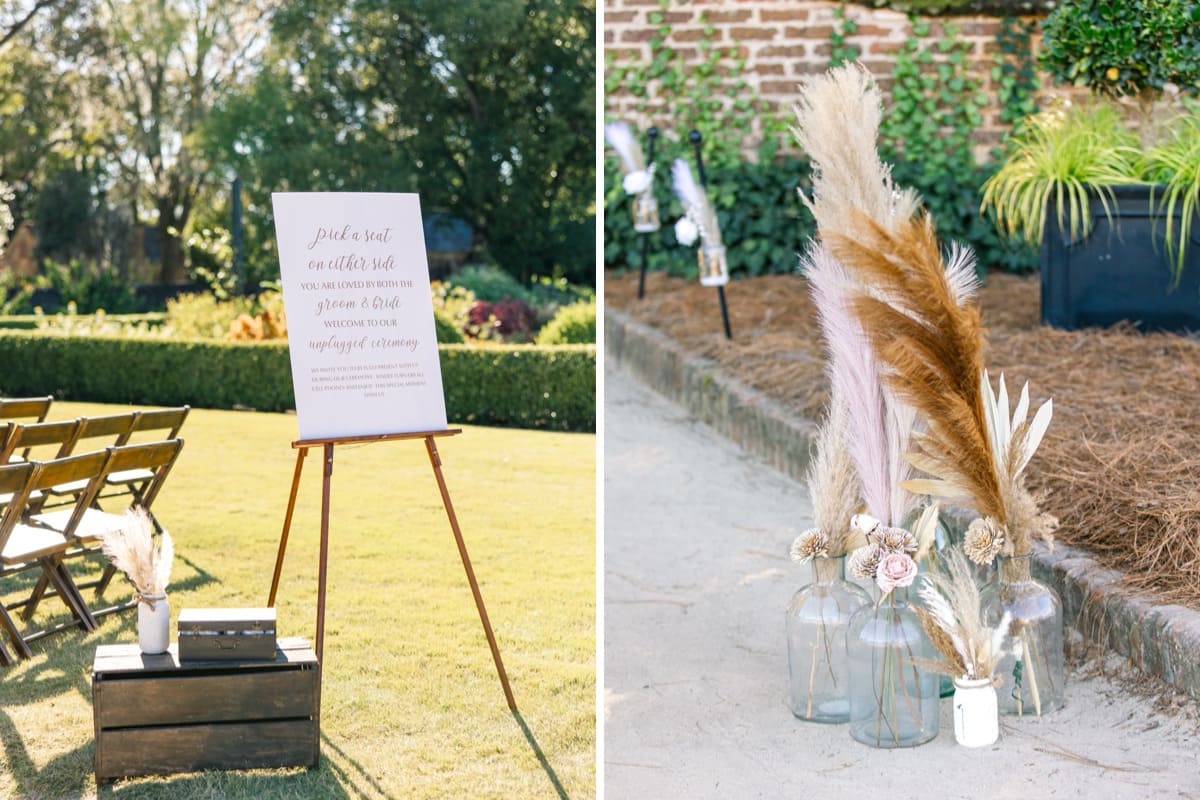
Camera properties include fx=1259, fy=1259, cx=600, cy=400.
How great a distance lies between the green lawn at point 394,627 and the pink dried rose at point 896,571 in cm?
82

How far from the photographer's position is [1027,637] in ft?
9.25

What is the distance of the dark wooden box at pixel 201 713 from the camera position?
9.09 ft

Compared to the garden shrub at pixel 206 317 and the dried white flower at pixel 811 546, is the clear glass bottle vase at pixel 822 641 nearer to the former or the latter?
the dried white flower at pixel 811 546

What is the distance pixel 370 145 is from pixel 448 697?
1602cm

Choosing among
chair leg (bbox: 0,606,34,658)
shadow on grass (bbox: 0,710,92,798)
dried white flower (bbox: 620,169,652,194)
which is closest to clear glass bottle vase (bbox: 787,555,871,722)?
shadow on grass (bbox: 0,710,92,798)

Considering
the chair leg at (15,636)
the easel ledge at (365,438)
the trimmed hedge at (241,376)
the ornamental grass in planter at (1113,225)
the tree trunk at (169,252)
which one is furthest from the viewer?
the tree trunk at (169,252)

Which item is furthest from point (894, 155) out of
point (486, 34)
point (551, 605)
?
point (486, 34)

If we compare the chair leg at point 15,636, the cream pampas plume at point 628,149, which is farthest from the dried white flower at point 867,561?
the cream pampas plume at point 628,149

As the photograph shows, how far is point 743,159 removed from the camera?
840 centimetres

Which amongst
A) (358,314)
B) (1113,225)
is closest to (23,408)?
(358,314)

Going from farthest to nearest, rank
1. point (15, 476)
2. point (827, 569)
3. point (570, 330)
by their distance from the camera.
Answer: point (570, 330), point (15, 476), point (827, 569)

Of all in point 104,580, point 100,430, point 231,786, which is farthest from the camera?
point 100,430

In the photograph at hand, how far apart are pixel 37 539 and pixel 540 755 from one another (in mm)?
1816

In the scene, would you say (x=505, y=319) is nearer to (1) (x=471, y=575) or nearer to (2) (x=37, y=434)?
(2) (x=37, y=434)
